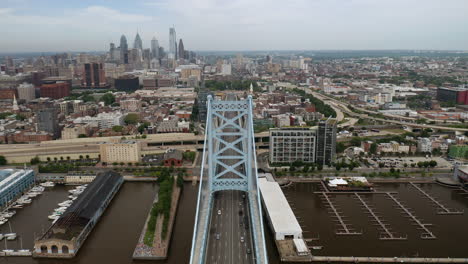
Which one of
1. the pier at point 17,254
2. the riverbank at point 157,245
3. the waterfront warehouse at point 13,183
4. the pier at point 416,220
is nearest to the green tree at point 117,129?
the waterfront warehouse at point 13,183

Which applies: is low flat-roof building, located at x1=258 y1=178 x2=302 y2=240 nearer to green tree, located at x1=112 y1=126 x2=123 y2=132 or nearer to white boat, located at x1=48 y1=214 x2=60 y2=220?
white boat, located at x1=48 y1=214 x2=60 y2=220

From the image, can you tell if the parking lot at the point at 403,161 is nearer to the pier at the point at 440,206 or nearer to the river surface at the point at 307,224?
the river surface at the point at 307,224

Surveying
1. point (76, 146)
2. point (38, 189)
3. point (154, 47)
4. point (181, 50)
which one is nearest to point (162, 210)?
point (38, 189)

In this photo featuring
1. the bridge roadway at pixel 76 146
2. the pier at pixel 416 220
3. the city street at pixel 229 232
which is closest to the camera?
the city street at pixel 229 232

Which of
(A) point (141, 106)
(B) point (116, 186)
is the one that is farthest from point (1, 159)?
(A) point (141, 106)

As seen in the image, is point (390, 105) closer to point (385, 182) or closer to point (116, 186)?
point (385, 182)

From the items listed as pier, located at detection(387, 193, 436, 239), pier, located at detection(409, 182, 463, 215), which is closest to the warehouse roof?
pier, located at detection(387, 193, 436, 239)
